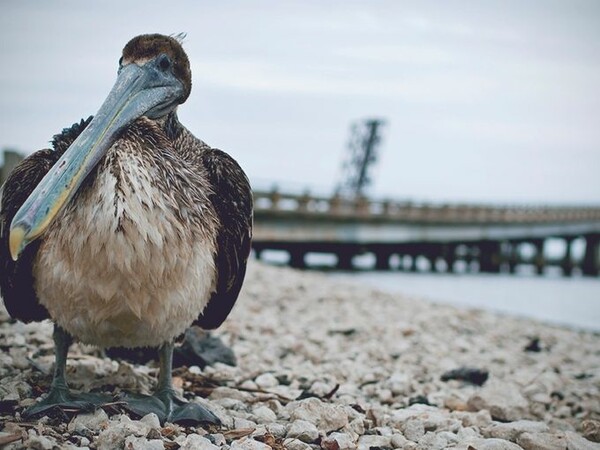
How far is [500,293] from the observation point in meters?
24.9

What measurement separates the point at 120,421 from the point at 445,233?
29.4m

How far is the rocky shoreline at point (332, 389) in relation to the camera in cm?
320

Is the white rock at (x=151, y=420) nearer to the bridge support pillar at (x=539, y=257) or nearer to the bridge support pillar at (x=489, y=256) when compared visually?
the bridge support pillar at (x=489, y=256)

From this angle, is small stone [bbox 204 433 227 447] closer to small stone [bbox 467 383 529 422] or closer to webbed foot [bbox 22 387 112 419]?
webbed foot [bbox 22 387 112 419]

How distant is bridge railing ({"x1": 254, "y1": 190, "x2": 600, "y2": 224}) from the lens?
844 inches

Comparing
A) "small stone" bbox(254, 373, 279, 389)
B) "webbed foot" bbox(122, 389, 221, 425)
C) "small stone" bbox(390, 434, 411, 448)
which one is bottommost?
"small stone" bbox(254, 373, 279, 389)

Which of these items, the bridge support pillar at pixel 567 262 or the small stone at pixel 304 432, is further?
the bridge support pillar at pixel 567 262

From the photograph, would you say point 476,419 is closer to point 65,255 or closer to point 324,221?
point 65,255

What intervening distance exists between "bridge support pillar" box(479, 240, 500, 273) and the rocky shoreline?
28.0 m

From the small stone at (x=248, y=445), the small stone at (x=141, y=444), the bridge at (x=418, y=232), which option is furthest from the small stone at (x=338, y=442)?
the bridge at (x=418, y=232)

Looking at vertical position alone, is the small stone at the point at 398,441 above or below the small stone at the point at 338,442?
below

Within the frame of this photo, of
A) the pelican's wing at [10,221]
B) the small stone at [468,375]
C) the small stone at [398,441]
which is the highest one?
the pelican's wing at [10,221]

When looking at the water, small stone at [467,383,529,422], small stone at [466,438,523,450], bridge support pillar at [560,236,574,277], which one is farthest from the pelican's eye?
bridge support pillar at [560,236,574,277]

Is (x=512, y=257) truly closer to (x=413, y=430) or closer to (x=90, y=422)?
(x=413, y=430)
